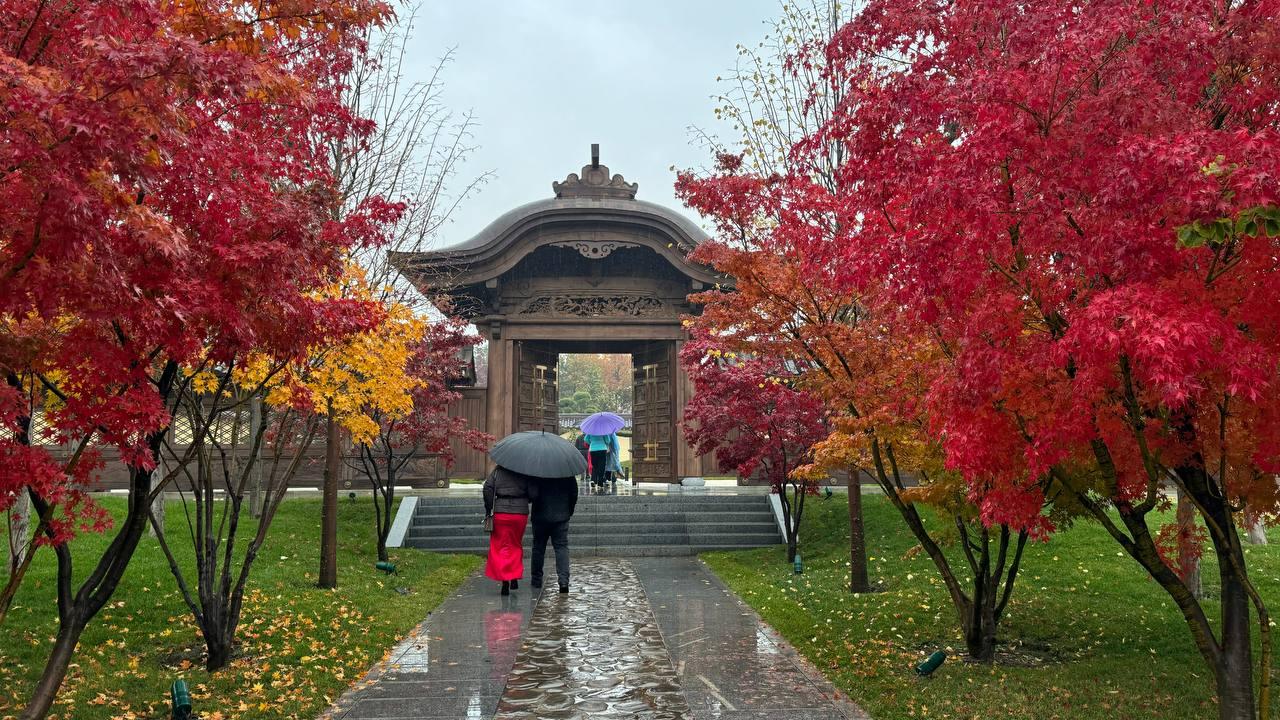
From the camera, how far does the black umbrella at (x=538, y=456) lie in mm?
8938

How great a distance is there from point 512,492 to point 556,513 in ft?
1.73

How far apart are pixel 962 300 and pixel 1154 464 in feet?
3.81

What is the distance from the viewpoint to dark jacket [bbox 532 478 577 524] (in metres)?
9.27

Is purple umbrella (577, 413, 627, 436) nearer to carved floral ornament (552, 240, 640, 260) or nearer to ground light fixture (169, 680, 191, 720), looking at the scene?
carved floral ornament (552, 240, 640, 260)

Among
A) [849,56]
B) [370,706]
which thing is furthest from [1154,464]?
[370,706]

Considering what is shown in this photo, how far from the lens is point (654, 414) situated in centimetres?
1917

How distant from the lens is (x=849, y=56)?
584 cm

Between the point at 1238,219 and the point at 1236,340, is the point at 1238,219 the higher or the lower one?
the higher one

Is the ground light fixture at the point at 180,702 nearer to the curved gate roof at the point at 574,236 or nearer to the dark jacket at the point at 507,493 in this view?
the dark jacket at the point at 507,493

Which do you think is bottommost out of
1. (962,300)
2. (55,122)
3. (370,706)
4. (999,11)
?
(370,706)

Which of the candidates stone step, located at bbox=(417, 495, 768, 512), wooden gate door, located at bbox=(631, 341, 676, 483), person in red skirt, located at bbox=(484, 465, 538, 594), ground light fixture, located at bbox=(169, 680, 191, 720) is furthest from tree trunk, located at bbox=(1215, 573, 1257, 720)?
wooden gate door, located at bbox=(631, 341, 676, 483)

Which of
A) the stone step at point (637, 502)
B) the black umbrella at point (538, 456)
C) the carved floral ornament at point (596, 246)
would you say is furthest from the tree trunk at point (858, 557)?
the carved floral ornament at point (596, 246)

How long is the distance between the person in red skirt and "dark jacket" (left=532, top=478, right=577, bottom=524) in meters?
0.11

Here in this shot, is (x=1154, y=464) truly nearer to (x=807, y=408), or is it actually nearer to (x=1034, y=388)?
(x=1034, y=388)
